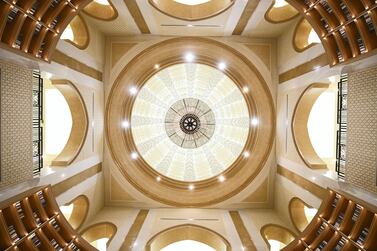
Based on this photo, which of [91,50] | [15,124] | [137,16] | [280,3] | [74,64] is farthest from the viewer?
[91,50]

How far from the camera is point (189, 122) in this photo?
617 inches

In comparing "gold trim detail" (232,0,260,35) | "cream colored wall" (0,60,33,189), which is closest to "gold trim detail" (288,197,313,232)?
"gold trim detail" (232,0,260,35)

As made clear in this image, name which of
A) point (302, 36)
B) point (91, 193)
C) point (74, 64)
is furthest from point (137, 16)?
point (91, 193)

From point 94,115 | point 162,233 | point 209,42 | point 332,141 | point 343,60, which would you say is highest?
point 209,42

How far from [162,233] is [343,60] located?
9097 mm

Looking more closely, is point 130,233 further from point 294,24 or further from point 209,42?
point 294,24

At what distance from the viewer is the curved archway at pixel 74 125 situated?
38.0ft

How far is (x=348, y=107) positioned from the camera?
922 cm

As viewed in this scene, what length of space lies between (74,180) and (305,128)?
944 cm

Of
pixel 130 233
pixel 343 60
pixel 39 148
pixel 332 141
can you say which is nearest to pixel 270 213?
pixel 332 141

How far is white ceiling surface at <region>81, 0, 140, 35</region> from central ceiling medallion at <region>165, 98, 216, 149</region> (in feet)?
13.8

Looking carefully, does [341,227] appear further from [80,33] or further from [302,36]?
[80,33]

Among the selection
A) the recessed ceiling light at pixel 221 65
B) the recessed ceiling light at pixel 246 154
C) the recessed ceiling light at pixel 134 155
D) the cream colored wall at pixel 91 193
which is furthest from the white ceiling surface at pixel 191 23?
the cream colored wall at pixel 91 193

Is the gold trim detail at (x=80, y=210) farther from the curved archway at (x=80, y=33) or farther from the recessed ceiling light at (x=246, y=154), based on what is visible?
the recessed ceiling light at (x=246, y=154)
